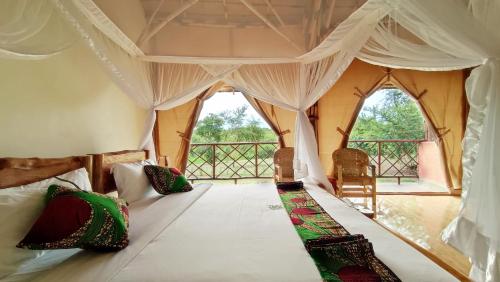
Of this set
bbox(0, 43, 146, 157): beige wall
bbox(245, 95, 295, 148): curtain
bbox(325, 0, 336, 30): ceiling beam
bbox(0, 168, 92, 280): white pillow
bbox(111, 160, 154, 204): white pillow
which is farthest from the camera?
bbox(245, 95, 295, 148): curtain

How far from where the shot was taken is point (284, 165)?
13.8ft

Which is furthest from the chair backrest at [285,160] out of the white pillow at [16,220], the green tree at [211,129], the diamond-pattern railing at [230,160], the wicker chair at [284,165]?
the white pillow at [16,220]

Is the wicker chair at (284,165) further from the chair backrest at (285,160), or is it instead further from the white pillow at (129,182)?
the white pillow at (129,182)

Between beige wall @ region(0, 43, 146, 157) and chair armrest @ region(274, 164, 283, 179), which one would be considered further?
chair armrest @ region(274, 164, 283, 179)

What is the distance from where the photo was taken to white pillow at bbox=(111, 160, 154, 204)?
232 centimetres

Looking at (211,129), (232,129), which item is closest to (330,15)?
(232,129)

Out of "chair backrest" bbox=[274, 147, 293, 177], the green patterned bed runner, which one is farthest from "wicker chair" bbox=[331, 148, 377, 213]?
the green patterned bed runner

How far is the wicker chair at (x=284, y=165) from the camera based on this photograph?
161 inches

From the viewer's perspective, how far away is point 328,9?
384cm

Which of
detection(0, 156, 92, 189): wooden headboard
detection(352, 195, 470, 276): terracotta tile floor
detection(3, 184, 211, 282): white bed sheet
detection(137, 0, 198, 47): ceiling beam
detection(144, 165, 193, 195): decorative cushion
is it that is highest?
detection(137, 0, 198, 47): ceiling beam

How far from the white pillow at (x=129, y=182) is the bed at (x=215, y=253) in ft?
1.42

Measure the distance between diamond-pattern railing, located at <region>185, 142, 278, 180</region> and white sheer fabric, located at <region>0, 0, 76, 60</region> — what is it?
3970mm

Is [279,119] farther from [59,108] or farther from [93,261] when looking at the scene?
[93,261]

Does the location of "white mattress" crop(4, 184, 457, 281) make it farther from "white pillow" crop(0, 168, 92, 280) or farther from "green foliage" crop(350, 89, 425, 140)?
"green foliage" crop(350, 89, 425, 140)
